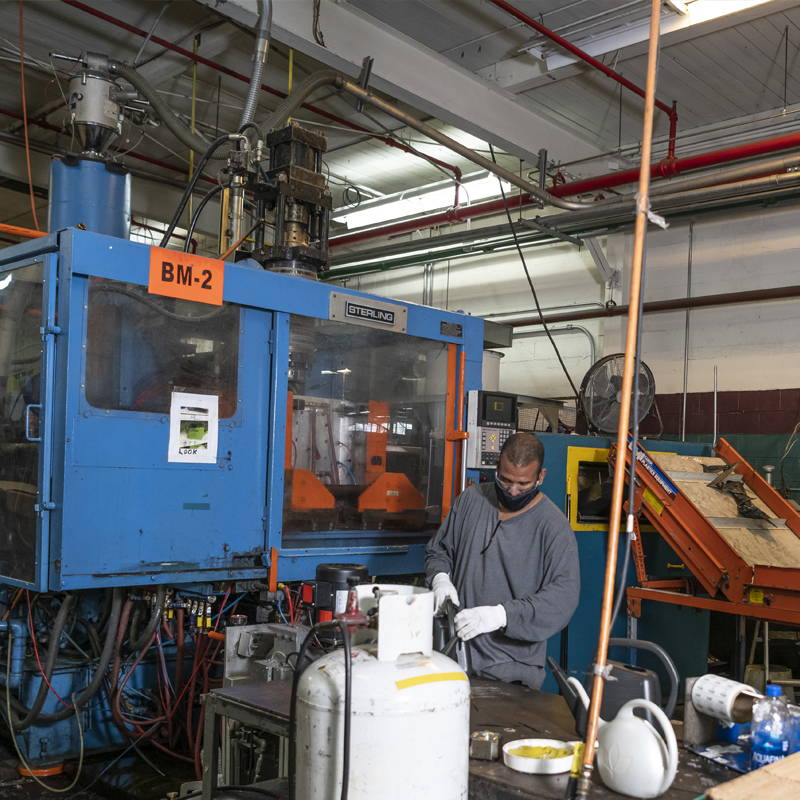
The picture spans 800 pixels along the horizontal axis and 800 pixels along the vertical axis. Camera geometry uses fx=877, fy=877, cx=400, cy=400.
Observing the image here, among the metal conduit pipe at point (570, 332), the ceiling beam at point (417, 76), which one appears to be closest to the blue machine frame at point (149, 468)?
the ceiling beam at point (417, 76)

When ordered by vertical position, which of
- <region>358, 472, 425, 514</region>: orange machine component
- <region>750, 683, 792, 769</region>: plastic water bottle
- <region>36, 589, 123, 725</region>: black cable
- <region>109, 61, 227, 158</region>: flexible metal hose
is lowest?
<region>36, 589, 123, 725</region>: black cable

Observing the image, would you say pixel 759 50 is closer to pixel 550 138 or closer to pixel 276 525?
pixel 550 138

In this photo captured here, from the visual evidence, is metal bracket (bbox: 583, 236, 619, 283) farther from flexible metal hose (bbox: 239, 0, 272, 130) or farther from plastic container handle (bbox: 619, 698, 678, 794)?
plastic container handle (bbox: 619, 698, 678, 794)

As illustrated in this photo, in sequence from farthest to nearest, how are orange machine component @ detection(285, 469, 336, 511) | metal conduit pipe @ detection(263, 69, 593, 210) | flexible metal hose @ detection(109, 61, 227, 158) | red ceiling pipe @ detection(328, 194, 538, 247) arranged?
red ceiling pipe @ detection(328, 194, 538, 247) → metal conduit pipe @ detection(263, 69, 593, 210) → flexible metal hose @ detection(109, 61, 227, 158) → orange machine component @ detection(285, 469, 336, 511)

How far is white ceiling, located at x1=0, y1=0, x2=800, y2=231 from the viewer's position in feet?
14.8

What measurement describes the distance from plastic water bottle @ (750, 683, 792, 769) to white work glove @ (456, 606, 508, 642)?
79 cm

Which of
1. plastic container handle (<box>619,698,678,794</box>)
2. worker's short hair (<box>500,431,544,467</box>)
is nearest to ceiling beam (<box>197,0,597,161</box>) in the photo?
worker's short hair (<box>500,431,544,467</box>)

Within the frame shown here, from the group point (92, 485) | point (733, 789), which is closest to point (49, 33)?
point (92, 485)

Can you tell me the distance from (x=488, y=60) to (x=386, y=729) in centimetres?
436

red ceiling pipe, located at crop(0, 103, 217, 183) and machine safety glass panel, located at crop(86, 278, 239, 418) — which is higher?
red ceiling pipe, located at crop(0, 103, 217, 183)

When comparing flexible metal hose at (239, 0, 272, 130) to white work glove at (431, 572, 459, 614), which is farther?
flexible metal hose at (239, 0, 272, 130)

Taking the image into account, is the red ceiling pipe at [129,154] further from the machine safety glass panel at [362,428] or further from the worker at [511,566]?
the worker at [511,566]

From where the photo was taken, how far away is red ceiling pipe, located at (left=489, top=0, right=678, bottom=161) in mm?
4195

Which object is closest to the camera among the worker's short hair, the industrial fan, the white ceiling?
the worker's short hair
